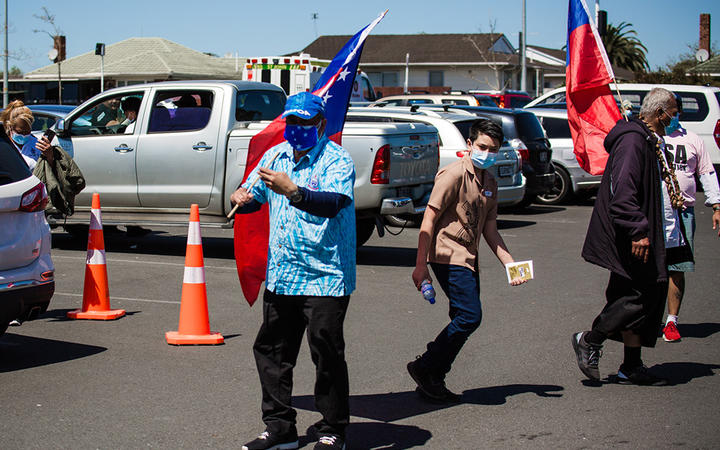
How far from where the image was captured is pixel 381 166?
10398mm

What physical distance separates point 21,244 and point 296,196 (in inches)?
111

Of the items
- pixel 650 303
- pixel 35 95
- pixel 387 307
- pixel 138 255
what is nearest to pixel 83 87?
pixel 35 95

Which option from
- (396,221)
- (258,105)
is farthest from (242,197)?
(396,221)

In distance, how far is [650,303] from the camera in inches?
232

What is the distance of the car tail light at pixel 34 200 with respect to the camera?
6.24 m

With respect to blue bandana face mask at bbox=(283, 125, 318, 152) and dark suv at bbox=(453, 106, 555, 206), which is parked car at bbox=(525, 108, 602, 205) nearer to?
dark suv at bbox=(453, 106, 555, 206)

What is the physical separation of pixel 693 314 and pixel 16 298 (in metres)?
5.92

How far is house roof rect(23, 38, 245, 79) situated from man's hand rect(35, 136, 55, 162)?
34.9 m

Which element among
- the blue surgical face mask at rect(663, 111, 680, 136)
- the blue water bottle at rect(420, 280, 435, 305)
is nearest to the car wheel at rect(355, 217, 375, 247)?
the blue surgical face mask at rect(663, 111, 680, 136)

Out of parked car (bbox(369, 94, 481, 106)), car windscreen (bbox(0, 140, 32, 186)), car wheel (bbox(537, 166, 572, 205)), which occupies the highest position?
parked car (bbox(369, 94, 481, 106))

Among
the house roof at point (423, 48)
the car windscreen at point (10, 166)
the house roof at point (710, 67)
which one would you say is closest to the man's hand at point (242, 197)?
the car windscreen at point (10, 166)

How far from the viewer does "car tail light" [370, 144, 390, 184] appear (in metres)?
10.4

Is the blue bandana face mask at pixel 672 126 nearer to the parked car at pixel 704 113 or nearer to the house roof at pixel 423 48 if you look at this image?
the parked car at pixel 704 113

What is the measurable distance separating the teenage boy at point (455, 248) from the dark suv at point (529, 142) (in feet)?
32.9
